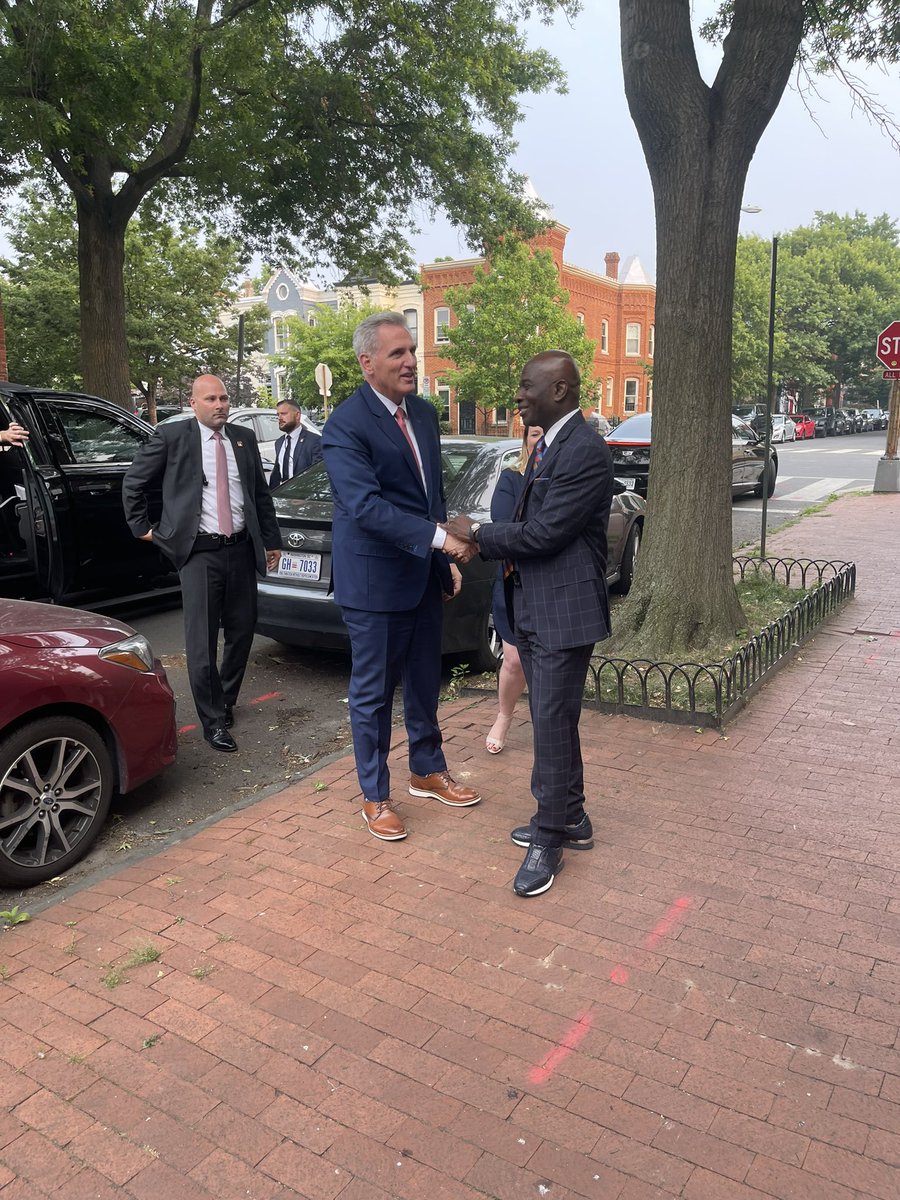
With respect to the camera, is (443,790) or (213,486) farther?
(213,486)

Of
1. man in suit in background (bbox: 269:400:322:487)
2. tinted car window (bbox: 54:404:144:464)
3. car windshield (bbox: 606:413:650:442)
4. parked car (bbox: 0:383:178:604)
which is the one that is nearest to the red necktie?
parked car (bbox: 0:383:178:604)

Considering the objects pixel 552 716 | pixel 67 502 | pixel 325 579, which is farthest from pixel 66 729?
pixel 67 502

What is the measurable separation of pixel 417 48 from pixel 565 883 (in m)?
12.8

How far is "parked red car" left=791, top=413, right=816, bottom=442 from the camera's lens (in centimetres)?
4556

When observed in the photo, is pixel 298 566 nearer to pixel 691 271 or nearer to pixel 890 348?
pixel 691 271

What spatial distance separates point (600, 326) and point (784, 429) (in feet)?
50.6

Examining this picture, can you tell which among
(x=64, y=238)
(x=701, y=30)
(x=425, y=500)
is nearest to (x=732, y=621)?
(x=425, y=500)

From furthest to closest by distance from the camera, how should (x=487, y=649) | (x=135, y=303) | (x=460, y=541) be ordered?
1. (x=135, y=303)
2. (x=487, y=649)
3. (x=460, y=541)

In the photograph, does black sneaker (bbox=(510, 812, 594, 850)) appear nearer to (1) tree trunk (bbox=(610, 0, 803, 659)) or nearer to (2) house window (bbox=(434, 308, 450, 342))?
(1) tree trunk (bbox=(610, 0, 803, 659))

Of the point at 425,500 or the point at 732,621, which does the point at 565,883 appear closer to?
the point at 425,500

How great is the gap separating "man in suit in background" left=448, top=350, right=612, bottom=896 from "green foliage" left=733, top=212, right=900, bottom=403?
47.0 metres

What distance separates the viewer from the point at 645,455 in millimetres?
13875

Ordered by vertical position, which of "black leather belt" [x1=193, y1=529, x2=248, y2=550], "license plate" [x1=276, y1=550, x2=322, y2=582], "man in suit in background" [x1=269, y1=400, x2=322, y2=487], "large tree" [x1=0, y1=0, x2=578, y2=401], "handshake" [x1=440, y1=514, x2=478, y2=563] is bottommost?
"license plate" [x1=276, y1=550, x2=322, y2=582]

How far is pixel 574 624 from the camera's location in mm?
3301
